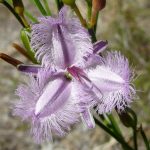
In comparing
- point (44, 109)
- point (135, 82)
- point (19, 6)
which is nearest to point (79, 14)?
point (19, 6)

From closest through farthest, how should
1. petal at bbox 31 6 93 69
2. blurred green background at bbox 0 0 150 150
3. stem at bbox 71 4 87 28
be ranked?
petal at bbox 31 6 93 69 < stem at bbox 71 4 87 28 < blurred green background at bbox 0 0 150 150

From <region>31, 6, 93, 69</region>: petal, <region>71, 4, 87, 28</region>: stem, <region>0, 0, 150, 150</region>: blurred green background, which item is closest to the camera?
<region>31, 6, 93, 69</region>: petal

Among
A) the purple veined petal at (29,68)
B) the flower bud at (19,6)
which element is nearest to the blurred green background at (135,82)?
the flower bud at (19,6)

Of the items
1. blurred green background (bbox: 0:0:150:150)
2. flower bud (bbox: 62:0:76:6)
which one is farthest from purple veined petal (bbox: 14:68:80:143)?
blurred green background (bbox: 0:0:150:150)

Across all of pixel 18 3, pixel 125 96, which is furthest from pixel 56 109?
pixel 18 3

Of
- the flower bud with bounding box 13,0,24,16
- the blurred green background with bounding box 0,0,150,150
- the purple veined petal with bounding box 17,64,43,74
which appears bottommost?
the blurred green background with bounding box 0,0,150,150

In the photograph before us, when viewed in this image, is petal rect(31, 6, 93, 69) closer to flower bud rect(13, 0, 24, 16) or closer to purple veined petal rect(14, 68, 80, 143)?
purple veined petal rect(14, 68, 80, 143)
